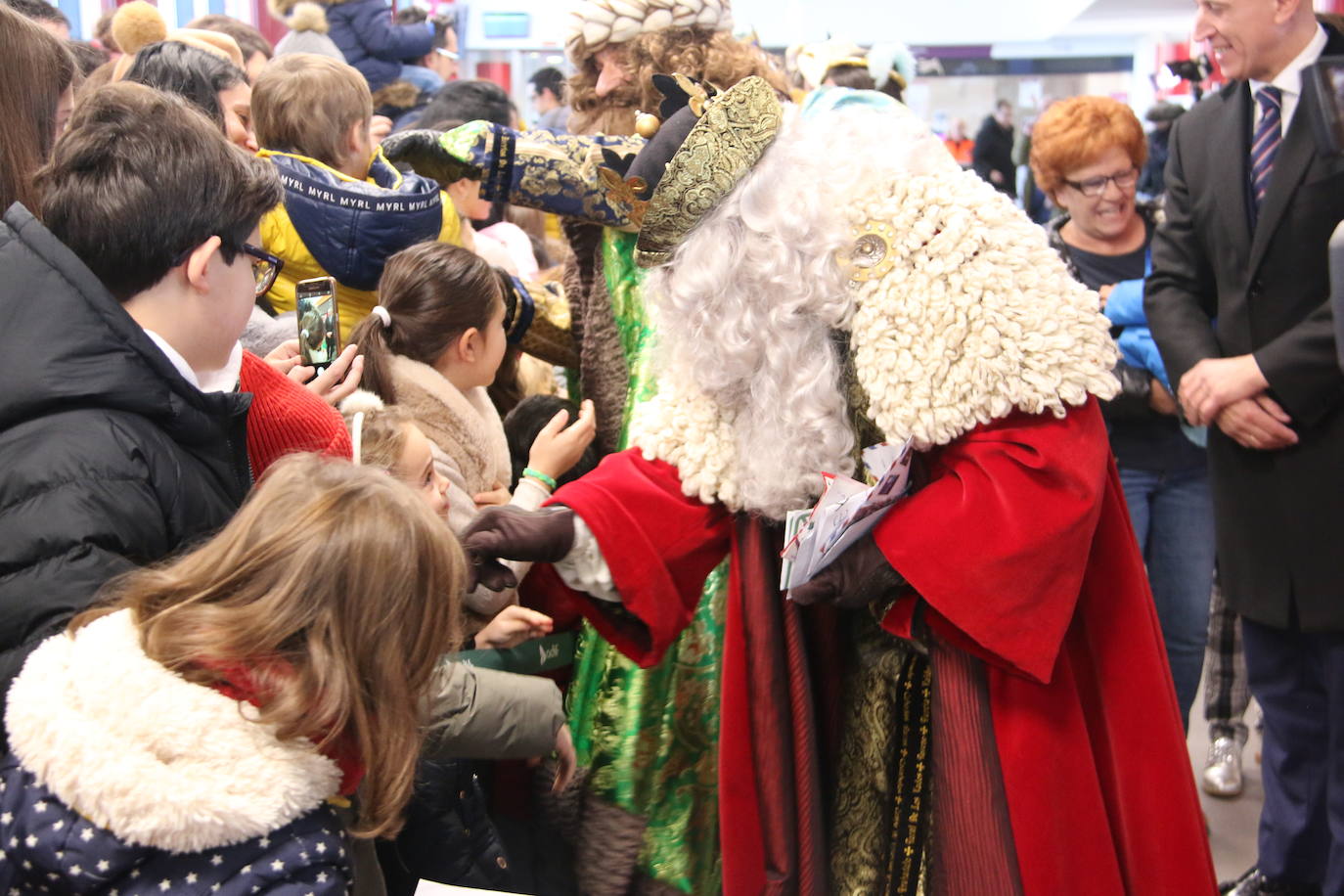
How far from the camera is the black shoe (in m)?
2.72

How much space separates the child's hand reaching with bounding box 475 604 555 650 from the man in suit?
57.5 inches

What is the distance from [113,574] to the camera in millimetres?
1294

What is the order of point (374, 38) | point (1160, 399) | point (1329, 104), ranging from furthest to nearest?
1. point (374, 38)
2. point (1160, 399)
3. point (1329, 104)

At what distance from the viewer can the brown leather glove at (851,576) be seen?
1733mm

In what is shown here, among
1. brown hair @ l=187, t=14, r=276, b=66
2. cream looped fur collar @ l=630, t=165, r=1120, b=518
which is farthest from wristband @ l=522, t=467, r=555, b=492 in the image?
brown hair @ l=187, t=14, r=276, b=66

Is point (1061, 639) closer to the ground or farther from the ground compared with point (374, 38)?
farther from the ground

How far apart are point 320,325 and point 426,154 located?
0.67 metres

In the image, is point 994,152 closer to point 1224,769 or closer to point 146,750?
point 1224,769

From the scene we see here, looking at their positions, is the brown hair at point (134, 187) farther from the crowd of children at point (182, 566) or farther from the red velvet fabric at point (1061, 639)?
the red velvet fabric at point (1061, 639)

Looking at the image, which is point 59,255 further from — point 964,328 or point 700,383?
point 964,328

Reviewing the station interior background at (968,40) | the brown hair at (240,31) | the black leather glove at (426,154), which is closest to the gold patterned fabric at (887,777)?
the black leather glove at (426,154)

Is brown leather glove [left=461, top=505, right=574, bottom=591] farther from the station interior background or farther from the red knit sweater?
the station interior background

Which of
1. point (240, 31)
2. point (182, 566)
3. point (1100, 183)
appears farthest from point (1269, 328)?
point (240, 31)

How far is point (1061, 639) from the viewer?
169 cm
